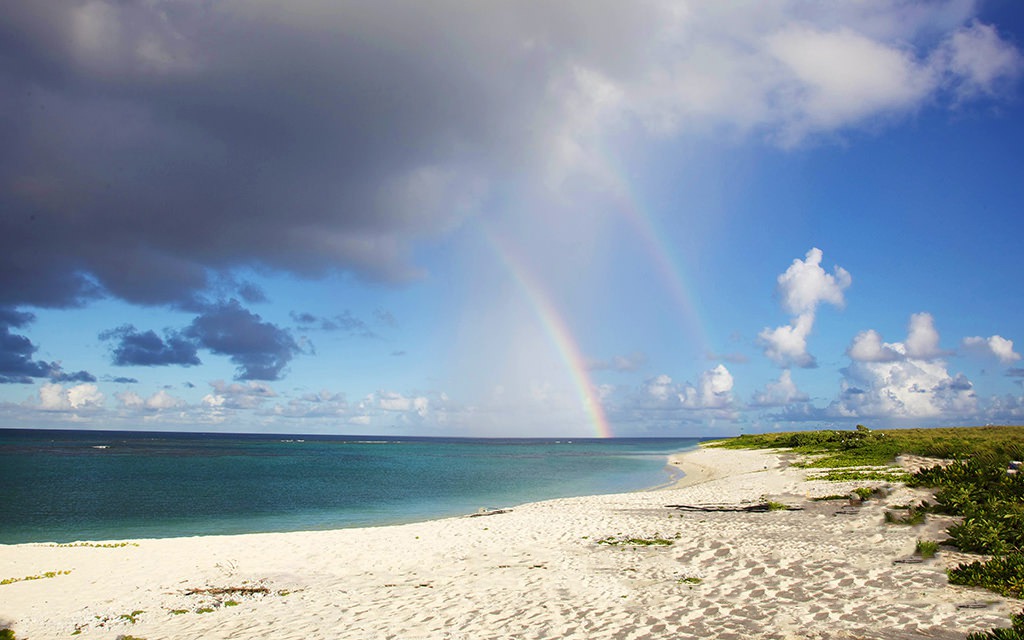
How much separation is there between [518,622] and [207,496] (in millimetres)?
47410

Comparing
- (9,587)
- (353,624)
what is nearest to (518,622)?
(353,624)

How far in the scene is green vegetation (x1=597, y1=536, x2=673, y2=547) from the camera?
19.1 m

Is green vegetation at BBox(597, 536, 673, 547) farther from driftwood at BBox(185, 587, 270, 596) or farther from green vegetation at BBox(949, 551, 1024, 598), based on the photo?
driftwood at BBox(185, 587, 270, 596)

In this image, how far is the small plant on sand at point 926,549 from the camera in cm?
1528

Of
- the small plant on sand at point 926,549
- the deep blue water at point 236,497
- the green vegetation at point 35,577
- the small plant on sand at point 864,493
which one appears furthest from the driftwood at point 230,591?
the small plant on sand at point 864,493

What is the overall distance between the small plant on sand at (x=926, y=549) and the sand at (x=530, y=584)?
20cm

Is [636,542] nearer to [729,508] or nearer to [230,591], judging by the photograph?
[729,508]

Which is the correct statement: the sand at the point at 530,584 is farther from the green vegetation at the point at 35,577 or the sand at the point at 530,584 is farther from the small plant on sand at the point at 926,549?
the green vegetation at the point at 35,577

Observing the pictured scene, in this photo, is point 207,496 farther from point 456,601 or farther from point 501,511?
point 456,601

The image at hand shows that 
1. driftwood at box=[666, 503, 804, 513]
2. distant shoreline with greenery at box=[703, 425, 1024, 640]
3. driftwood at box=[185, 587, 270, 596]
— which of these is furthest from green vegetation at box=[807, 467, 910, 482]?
driftwood at box=[185, 587, 270, 596]

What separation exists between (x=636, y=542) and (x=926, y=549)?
27.0 ft

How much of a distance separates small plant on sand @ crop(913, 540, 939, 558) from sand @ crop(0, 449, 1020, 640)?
20 centimetres

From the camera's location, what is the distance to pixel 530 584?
1514cm

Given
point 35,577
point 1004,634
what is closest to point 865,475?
point 1004,634
